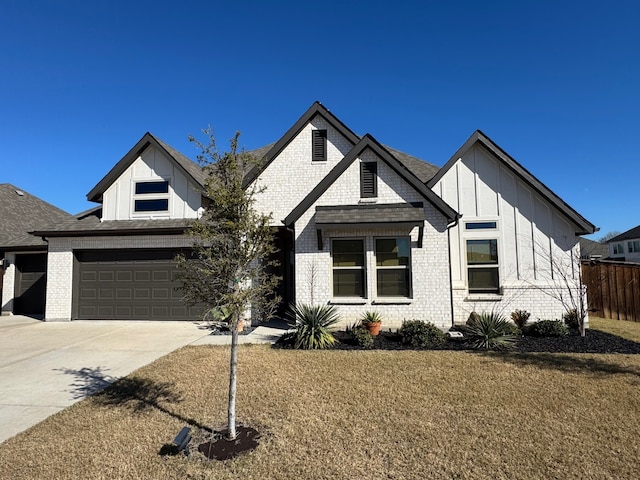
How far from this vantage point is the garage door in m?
13.4

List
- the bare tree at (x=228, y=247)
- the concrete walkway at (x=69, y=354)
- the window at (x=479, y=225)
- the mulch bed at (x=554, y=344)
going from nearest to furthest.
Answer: the bare tree at (x=228, y=247), the concrete walkway at (x=69, y=354), the mulch bed at (x=554, y=344), the window at (x=479, y=225)

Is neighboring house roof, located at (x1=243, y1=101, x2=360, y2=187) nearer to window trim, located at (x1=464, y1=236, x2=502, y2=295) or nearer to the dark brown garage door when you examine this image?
window trim, located at (x1=464, y1=236, x2=502, y2=295)

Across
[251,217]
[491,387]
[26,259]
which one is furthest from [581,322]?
[26,259]

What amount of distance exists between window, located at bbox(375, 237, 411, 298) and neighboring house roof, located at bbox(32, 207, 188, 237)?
7386 mm

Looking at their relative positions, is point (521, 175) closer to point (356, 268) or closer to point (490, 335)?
point (490, 335)

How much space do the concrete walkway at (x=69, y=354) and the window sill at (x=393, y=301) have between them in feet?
11.3

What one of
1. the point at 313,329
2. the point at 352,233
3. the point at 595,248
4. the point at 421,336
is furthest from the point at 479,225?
the point at 595,248

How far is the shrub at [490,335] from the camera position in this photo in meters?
8.94

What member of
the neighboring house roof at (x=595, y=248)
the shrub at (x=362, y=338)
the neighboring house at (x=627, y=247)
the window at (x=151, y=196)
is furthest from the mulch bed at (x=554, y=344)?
the neighboring house at (x=627, y=247)

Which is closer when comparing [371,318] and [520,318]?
[371,318]

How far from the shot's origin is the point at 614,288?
1411 cm

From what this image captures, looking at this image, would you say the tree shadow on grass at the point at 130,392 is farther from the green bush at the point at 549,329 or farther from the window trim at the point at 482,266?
the window trim at the point at 482,266

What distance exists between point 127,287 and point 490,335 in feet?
42.7

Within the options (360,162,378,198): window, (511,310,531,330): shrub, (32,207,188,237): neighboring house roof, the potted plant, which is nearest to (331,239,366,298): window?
the potted plant
